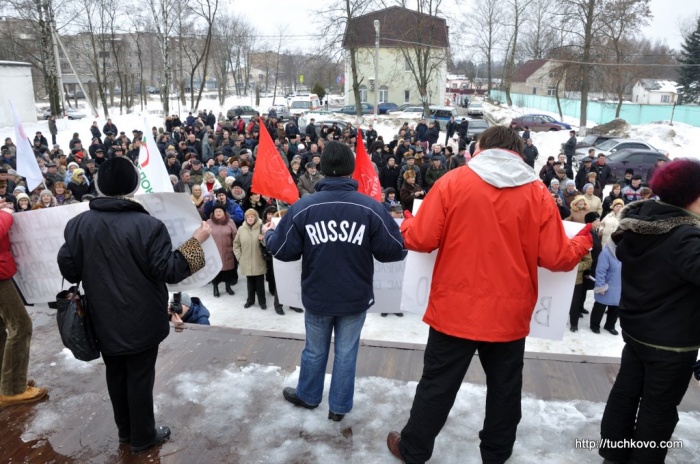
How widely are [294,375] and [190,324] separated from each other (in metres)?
1.54

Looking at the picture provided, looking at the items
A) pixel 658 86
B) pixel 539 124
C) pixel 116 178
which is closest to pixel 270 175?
pixel 116 178

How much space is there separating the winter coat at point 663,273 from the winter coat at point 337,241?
4.14ft

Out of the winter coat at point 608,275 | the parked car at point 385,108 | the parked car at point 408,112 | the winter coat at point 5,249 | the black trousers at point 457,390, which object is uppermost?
the parked car at point 385,108

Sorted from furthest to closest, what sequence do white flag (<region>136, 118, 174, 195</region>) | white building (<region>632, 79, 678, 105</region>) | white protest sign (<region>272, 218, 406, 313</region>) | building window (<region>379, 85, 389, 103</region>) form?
white building (<region>632, 79, 678, 105</region>) → building window (<region>379, 85, 389, 103</region>) → white flag (<region>136, 118, 174, 195</region>) → white protest sign (<region>272, 218, 406, 313</region>)

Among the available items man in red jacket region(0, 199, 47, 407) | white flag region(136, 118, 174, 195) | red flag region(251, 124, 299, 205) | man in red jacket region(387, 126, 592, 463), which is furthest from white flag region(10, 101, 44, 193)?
man in red jacket region(387, 126, 592, 463)

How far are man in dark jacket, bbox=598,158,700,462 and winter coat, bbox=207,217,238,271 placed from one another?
6.55 meters

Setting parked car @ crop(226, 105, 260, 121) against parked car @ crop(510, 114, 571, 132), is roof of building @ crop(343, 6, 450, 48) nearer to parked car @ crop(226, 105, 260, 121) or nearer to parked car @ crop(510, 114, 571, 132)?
parked car @ crop(510, 114, 571, 132)

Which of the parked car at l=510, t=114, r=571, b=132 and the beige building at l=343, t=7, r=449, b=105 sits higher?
the beige building at l=343, t=7, r=449, b=105

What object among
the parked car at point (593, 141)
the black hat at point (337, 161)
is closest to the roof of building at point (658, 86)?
the parked car at point (593, 141)

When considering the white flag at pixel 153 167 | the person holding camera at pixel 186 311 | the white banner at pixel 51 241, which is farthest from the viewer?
the person holding camera at pixel 186 311

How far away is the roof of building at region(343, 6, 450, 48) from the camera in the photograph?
32938 mm

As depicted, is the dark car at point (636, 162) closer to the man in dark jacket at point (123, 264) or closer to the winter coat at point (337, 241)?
the winter coat at point (337, 241)

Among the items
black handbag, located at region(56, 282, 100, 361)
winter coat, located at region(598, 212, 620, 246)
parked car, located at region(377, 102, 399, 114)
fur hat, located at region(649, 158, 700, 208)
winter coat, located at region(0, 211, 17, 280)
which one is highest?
parked car, located at region(377, 102, 399, 114)

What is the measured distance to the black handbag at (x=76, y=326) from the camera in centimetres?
286
